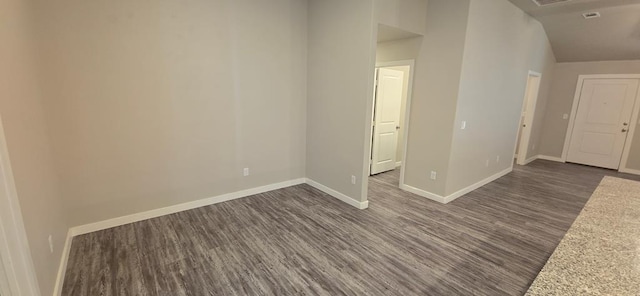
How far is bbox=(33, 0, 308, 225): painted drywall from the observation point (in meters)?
2.65

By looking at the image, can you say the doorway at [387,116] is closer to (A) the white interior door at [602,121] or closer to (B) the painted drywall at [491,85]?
(B) the painted drywall at [491,85]

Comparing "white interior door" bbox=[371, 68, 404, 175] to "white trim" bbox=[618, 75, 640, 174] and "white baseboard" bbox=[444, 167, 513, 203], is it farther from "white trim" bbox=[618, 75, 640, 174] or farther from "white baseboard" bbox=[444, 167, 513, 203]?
"white trim" bbox=[618, 75, 640, 174]

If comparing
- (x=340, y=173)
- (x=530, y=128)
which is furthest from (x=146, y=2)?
(x=530, y=128)

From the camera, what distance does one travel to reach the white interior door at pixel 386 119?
193 inches

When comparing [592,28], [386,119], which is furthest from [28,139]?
[592,28]

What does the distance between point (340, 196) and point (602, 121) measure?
21.8 feet

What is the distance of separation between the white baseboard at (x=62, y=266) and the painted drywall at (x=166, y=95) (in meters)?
0.28

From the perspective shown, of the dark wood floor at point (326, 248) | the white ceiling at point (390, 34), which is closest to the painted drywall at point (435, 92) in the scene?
the white ceiling at point (390, 34)

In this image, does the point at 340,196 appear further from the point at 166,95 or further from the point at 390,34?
the point at 166,95

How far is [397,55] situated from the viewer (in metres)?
4.25

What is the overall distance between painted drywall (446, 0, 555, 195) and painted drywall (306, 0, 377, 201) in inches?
53.1

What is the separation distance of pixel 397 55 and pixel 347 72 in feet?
3.88

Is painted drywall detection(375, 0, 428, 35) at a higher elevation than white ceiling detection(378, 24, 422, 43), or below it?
higher

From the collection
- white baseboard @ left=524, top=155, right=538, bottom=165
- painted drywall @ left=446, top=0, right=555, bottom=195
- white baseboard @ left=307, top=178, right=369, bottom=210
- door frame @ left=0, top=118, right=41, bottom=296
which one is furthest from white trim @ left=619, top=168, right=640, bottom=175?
door frame @ left=0, top=118, right=41, bottom=296
